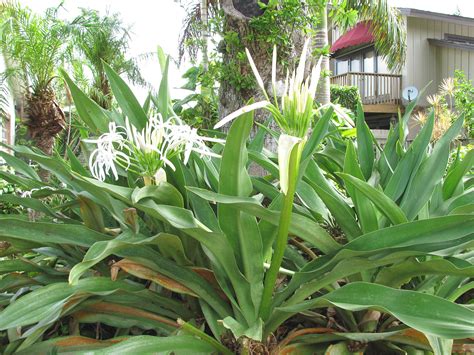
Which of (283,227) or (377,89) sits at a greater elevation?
(377,89)

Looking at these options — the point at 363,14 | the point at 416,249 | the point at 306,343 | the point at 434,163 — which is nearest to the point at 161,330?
the point at 306,343

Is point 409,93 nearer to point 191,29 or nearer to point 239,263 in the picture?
point 191,29

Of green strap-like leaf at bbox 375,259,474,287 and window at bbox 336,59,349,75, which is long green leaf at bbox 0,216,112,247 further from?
window at bbox 336,59,349,75

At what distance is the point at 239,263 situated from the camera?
4.36ft

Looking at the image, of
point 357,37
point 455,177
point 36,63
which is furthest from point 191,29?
point 455,177

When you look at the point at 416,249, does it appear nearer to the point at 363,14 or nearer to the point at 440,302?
the point at 440,302

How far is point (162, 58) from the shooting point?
187 cm

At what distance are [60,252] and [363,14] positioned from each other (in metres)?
9.05

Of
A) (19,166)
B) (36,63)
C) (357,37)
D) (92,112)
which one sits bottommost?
(19,166)

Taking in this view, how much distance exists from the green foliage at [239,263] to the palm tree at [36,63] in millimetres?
9696

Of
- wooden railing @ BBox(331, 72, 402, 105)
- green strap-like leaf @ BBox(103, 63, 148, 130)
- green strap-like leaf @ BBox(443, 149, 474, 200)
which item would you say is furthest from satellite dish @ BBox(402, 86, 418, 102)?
green strap-like leaf @ BBox(103, 63, 148, 130)

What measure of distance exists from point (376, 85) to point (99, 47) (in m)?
9.42

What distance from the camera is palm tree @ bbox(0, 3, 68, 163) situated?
10.7 metres

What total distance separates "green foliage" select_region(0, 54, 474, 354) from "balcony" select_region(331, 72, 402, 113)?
15.9 m
